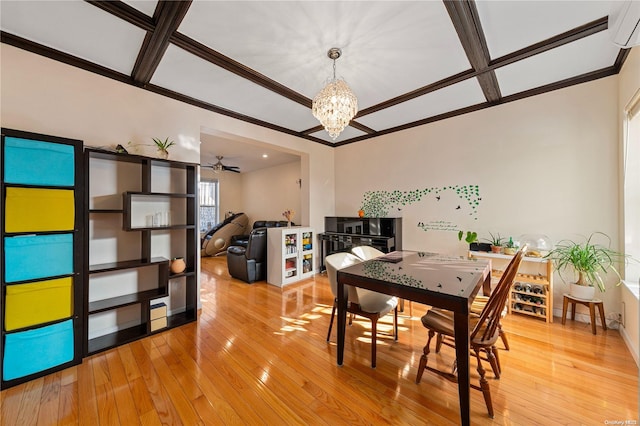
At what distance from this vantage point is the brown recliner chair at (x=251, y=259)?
4.27 metres

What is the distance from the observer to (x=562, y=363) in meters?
1.97

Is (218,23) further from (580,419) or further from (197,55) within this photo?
(580,419)

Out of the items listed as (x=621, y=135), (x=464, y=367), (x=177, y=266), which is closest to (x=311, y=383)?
(x=464, y=367)

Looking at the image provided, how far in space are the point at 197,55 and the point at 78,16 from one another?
2.57 ft

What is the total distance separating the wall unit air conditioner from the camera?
55.2 inches

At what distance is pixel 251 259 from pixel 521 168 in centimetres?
427

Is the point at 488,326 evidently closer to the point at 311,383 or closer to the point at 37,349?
the point at 311,383

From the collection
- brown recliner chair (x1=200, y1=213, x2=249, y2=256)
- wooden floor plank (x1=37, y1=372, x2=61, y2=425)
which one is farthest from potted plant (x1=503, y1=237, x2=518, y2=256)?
brown recliner chair (x1=200, y1=213, x2=249, y2=256)

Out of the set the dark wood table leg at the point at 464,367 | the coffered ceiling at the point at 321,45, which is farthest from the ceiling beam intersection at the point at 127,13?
the dark wood table leg at the point at 464,367

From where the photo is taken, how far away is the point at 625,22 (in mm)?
1479

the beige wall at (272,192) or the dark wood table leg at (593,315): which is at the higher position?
the beige wall at (272,192)

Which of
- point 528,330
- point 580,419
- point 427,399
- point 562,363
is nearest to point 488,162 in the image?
point 528,330

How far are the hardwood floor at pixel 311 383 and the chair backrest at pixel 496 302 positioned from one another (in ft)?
1.55

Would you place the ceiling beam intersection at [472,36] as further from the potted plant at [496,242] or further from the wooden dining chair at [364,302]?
the wooden dining chair at [364,302]
